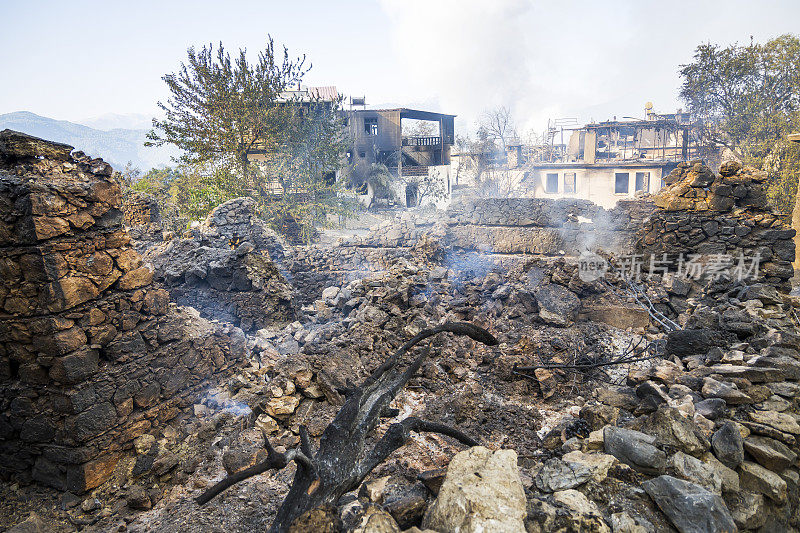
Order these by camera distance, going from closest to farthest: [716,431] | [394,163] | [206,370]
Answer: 1. [716,431]
2. [206,370]
3. [394,163]

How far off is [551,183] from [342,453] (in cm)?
2748

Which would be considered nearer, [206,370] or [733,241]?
[206,370]

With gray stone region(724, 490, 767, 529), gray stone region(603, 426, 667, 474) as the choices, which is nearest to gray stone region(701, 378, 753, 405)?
gray stone region(724, 490, 767, 529)

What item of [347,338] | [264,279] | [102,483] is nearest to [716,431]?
[347,338]

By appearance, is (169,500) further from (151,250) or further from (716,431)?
(151,250)

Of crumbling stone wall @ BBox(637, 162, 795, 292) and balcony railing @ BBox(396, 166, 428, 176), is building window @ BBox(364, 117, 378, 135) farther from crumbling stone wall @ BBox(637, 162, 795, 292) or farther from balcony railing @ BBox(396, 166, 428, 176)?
crumbling stone wall @ BBox(637, 162, 795, 292)

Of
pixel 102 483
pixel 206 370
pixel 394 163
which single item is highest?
pixel 394 163

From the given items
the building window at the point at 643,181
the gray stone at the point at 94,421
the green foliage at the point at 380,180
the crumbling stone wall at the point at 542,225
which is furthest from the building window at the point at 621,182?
the gray stone at the point at 94,421

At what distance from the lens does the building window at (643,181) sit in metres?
23.5

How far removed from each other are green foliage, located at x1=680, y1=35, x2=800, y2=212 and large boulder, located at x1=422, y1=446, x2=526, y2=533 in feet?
67.8

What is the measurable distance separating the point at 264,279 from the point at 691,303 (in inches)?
323

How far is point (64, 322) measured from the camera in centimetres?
359

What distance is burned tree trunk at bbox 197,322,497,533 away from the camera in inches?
76.3

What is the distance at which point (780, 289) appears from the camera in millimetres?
6859
